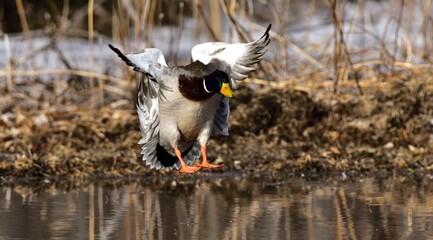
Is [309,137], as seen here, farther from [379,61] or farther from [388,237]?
[388,237]

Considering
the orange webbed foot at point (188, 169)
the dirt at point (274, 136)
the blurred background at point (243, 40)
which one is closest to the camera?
the orange webbed foot at point (188, 169)

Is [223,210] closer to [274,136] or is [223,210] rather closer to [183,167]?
[183,167]

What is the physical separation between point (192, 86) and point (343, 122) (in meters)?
3.17

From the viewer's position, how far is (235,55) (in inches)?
248

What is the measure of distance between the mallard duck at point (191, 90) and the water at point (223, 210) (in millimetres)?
364

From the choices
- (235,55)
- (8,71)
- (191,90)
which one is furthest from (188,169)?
(8,71)

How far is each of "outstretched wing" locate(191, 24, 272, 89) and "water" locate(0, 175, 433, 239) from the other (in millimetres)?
828

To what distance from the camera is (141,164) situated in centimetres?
793

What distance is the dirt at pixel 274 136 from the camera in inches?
305

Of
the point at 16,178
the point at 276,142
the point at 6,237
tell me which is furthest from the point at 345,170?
the point at 6,237

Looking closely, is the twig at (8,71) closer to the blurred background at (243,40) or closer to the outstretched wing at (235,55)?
the blurred background at (243,40)

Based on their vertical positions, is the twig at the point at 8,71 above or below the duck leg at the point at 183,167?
above

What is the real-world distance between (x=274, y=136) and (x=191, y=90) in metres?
2.88

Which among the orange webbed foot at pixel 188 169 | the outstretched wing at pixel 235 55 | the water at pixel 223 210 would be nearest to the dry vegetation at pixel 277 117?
the water at pixel 223 210
